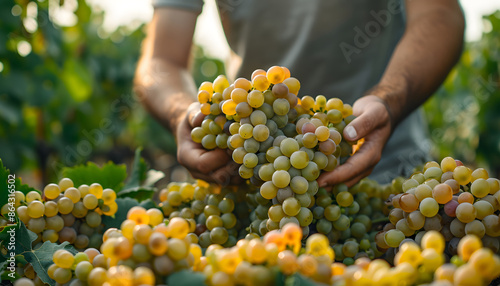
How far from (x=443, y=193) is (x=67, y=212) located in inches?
25.2

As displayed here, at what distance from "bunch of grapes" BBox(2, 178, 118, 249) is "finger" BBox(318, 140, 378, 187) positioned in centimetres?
41

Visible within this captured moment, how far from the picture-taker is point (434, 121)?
6688 millimetres

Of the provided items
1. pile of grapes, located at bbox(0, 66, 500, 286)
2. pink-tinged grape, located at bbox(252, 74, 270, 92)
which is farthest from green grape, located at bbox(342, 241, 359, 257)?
pink-tinged grape, located at bbox(252, 74, 270, 92)

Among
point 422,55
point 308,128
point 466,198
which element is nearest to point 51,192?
point 308,128

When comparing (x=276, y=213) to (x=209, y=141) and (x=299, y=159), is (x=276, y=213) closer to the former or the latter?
(x=299, y=159)

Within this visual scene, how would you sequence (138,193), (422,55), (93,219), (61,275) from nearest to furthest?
(61,275) < (93,219) < (138,193) < (422,55)

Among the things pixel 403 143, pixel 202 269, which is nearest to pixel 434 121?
pixel 403 143

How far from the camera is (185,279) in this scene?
50 cm

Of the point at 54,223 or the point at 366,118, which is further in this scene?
the point at 366,118

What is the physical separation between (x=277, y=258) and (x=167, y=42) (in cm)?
142

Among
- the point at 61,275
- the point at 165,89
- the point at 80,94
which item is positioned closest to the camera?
the point at 61,275

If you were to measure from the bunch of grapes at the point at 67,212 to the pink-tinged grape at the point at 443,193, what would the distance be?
0.57 metres

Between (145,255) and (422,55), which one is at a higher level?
(422,55)

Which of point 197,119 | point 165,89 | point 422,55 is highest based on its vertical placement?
point 165,89
